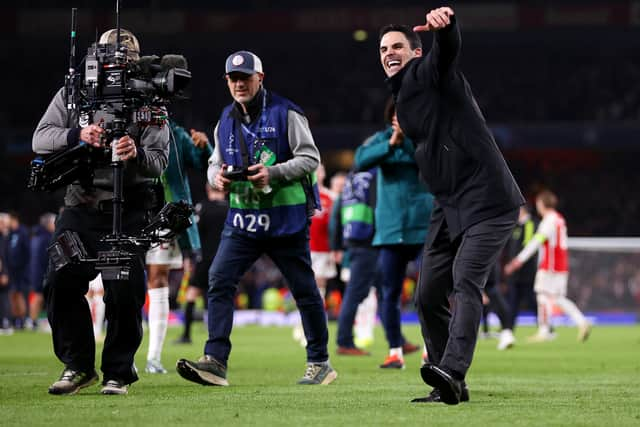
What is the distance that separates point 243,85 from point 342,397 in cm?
254

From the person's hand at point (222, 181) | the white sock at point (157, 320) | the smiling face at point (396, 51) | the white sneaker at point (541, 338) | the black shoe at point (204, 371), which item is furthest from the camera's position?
the white sneaker at point (541, 338)

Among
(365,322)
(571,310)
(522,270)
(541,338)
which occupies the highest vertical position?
(522,270)

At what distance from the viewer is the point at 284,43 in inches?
1547

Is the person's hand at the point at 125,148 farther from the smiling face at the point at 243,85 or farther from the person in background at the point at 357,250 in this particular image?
the person in background at the point at 357,250

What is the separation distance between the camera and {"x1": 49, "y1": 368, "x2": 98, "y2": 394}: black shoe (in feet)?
24.7

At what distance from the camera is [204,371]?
27.0ft

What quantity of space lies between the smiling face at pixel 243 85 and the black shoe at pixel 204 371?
76.1 inches

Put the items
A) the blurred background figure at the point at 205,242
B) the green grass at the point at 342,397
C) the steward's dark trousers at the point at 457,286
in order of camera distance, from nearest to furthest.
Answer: the green grass at the point at 342,397, the steward's dark trousers at the point at 457,286, the blurred background figure at the point at 205,242

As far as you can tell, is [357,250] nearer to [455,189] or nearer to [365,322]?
[365,322]

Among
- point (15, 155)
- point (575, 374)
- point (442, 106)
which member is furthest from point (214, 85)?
point (442, 106)

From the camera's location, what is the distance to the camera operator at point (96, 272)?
7.47 metres

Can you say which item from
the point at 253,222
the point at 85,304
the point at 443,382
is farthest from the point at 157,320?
the point at 443,382

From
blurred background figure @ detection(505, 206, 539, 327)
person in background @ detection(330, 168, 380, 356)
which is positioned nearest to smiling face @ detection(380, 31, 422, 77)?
person in background @ detection(330, 168, 380, 356)

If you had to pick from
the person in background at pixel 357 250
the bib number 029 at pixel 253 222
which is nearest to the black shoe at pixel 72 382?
the bib number 029 at pixel 253 222
